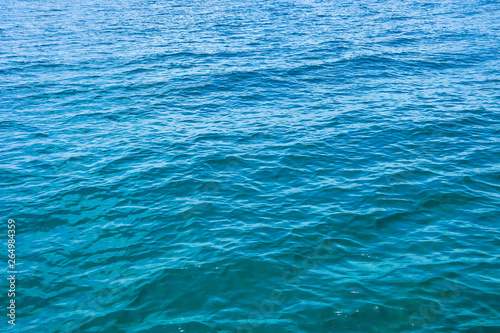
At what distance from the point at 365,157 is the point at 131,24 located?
4348 centimetres

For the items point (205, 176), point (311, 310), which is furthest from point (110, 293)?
point (205, 176)

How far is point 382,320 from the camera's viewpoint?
14.5m

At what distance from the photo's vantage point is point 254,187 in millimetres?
22188

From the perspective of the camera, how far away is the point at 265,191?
2183cm

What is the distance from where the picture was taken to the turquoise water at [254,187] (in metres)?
15.3

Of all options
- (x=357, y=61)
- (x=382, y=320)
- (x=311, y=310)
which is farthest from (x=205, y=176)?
(x=357, y=61)

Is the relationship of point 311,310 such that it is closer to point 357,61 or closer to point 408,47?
point 357,61

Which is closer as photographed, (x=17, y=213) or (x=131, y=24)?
(x=17, y=213)

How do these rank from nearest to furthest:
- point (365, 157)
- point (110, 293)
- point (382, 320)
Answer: point (382, 320) → point (110, 293) → point (365, 157)

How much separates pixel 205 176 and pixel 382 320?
38.5ft

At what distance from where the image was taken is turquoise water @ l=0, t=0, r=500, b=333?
15289 mm

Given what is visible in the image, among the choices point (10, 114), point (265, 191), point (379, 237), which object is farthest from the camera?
point (10, 114)

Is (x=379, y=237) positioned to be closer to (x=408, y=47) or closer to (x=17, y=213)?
(x=17, y=213)

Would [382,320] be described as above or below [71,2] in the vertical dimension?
below
